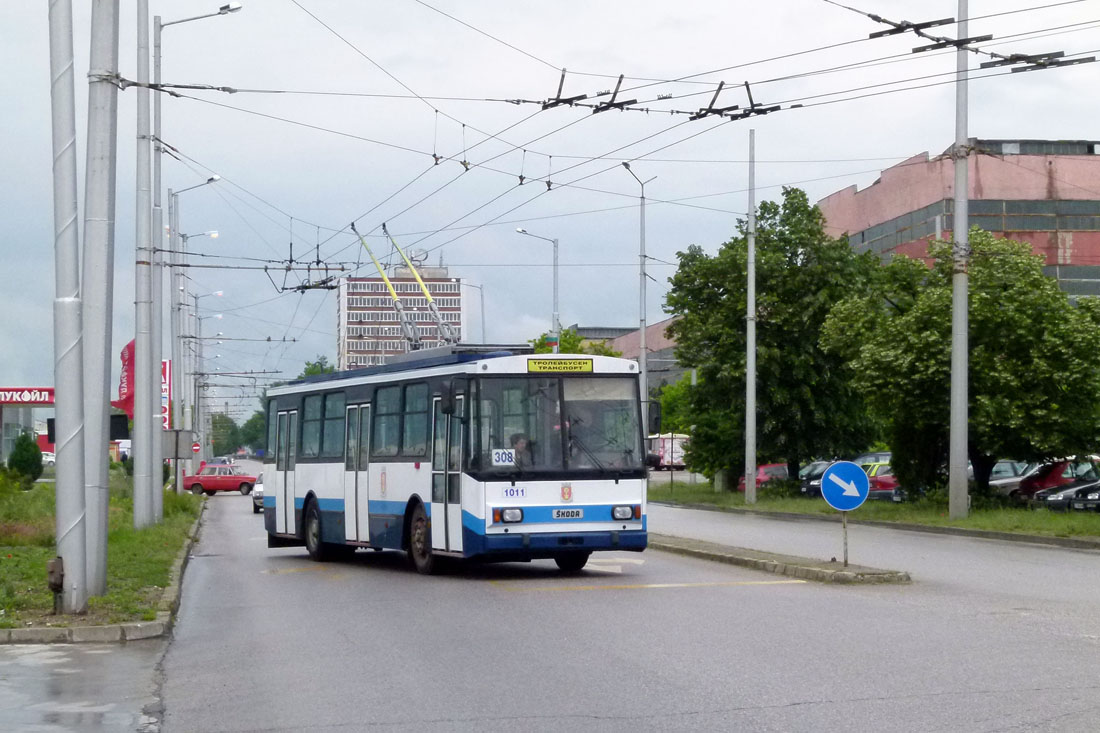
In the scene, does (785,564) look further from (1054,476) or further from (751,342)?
(751,342)

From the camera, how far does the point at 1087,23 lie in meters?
20.1

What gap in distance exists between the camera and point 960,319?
99.5ft

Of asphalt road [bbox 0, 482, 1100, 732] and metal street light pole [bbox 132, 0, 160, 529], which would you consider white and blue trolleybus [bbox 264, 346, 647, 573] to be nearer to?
asphalt road [bbox 0, 482, 1100, 732]

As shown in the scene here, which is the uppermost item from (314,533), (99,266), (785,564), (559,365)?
(99,266)

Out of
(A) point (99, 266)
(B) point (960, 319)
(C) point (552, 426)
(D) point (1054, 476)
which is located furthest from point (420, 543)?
(D) point (1054, 476)

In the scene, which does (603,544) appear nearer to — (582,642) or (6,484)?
(582,642)

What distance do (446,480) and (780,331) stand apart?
102ft

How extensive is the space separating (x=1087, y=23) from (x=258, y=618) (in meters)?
13.4

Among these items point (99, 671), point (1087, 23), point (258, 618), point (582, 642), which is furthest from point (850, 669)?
point (1087, 23)

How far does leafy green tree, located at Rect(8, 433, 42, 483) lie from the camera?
201 ft

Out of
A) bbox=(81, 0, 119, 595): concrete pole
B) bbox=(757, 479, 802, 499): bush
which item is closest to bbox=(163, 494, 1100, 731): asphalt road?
bbox=(81, 0, 119, 595): concrete pole

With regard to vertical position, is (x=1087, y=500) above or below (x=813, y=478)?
above

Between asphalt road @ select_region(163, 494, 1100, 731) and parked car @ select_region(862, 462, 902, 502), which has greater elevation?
asphalt road @ select_region(163, 494, 1100, 731)

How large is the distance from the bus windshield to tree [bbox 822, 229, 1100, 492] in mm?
16463
